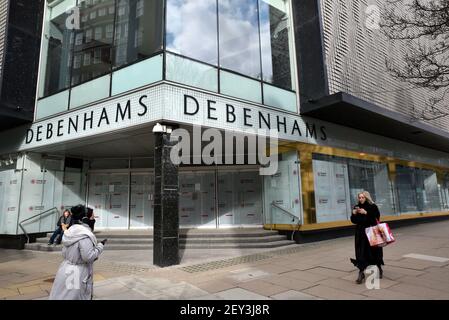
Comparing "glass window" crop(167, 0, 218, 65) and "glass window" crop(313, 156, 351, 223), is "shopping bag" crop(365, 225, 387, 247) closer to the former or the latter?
"glass window" crop(313, 156, 351, 223)

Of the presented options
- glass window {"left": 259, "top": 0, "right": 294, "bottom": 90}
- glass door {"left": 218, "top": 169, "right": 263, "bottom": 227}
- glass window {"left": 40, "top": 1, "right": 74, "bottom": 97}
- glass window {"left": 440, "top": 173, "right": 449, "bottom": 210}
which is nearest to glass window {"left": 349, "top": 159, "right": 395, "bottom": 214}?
glass door {"left": 218, "top": 169, "right": 263, "bottom": 227}

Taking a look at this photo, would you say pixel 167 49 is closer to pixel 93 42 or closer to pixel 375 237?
pixel 93 42

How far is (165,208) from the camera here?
311 inches

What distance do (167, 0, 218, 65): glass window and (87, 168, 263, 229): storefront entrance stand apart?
5408 mm

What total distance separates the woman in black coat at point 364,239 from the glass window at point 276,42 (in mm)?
6236

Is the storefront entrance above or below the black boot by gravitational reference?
above

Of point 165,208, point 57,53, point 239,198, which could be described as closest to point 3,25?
point 57,53

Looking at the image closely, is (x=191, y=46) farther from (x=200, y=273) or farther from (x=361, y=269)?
(x=361, y=269)

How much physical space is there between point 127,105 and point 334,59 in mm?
7443

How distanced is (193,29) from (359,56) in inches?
285

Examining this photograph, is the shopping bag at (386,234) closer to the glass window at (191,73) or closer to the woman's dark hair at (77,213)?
the woman's dark hair at (77,213)

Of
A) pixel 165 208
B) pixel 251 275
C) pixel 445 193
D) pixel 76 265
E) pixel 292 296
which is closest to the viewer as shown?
pixel 76 265

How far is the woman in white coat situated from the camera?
3566 mm
